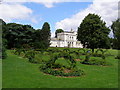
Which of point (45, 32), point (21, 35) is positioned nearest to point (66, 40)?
point (45, 32)

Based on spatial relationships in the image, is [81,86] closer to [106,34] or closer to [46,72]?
[46,72]

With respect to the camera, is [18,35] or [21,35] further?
[21,35]

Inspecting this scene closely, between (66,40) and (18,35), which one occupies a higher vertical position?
(66,40)

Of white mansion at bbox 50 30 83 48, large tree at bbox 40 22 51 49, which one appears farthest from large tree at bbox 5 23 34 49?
white mansion at bbox 50 30 83 48

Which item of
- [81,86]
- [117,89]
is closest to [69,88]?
[81,86]

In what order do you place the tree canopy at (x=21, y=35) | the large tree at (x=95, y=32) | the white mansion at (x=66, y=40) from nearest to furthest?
the large tree at (x=95, y=32) < the tree canopy at (x=21, y=35) < the white mansion at (x=66, y=40)

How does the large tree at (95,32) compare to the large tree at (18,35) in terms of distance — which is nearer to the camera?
the large tree at (95,32)

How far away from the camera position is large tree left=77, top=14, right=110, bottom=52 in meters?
33.5

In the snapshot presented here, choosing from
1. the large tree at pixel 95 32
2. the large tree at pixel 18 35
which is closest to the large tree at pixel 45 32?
the large tree at pixel 18 35

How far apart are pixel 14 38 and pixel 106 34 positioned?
29460 millimetres

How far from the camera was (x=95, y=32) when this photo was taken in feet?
111

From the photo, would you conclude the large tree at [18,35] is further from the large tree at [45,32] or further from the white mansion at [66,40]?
the white mansion at [66,40]

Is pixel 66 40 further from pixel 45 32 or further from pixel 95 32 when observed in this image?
pixel 95 32

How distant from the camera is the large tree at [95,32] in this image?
3347 cm
